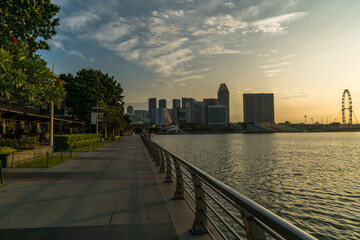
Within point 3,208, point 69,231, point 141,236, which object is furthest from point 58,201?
point 141,236

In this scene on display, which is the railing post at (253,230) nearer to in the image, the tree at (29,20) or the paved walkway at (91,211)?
the paved walkway at (91,211)

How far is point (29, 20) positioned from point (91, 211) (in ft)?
50.5

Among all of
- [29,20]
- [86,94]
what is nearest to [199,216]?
[29,20]

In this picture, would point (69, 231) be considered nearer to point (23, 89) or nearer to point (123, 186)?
point (123, 186)

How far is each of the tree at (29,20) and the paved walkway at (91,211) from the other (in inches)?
380

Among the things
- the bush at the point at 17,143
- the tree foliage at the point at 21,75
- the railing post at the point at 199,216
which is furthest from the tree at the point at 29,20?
the railing post at the point at 199,216

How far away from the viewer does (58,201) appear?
6.77m

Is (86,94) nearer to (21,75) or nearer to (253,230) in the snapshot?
(21,75)

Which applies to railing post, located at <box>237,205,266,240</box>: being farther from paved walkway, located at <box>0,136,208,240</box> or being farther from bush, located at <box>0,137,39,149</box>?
bush, located at <box>0,137,39,149</box>

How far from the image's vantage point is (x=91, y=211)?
5918mm

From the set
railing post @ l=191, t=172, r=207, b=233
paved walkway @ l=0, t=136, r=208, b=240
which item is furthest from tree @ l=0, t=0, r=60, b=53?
railing post @ l=191, t=172, r=207, b=233

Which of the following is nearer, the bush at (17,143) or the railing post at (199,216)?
the railing post at (199,216)

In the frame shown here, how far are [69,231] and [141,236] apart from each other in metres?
1.50

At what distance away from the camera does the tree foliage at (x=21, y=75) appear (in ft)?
25.4
